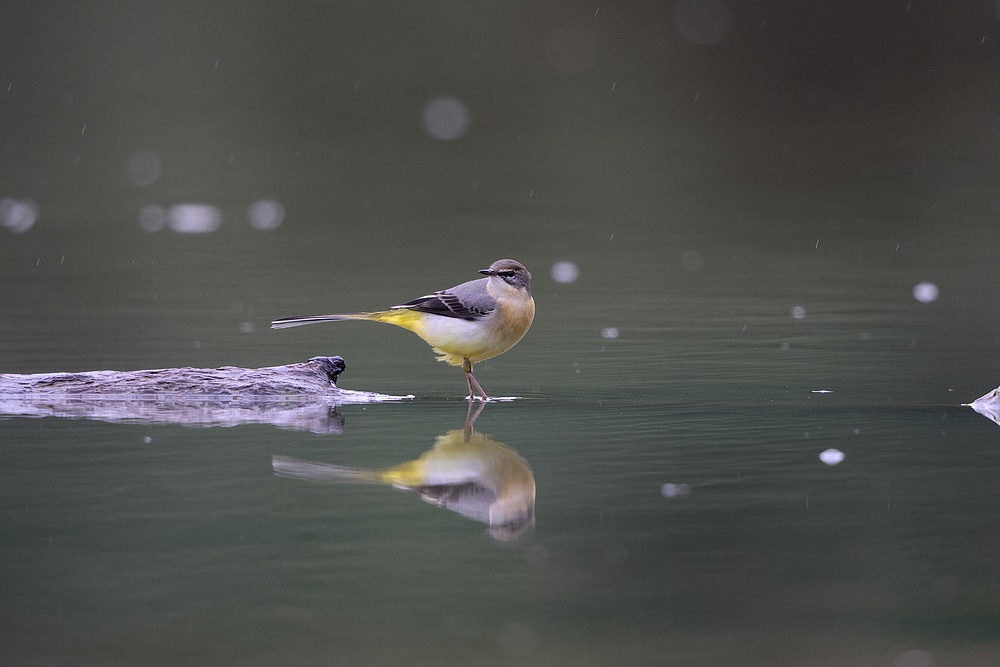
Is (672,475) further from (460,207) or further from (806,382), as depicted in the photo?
(460,207)

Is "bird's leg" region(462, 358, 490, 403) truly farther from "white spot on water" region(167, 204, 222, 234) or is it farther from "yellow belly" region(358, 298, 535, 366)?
"white spot on water" region(167, 204, 222, 234)

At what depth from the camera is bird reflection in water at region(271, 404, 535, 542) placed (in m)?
4.53

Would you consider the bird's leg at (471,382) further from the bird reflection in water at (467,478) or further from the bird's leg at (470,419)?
the bird reflection in water at (467,478)

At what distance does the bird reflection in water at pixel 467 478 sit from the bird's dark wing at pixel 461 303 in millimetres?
1108

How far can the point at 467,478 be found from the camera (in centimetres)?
498

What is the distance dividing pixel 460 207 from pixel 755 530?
12396 mm

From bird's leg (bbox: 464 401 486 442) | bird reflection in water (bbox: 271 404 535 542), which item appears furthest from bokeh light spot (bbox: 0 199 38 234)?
bird reflection in water (bbox: 271 404 535 542)

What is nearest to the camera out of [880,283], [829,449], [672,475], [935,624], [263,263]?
A: [935,624]

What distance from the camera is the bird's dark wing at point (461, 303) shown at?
21.8 ft

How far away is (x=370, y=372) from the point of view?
745 centimetres

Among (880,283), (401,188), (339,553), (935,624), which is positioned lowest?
(935,624)

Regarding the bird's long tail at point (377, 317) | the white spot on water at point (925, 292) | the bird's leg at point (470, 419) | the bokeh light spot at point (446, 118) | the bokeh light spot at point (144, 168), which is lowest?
the bird's leg at point (470, 419)

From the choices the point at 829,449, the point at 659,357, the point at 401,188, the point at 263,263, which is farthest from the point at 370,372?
the point at 401,188

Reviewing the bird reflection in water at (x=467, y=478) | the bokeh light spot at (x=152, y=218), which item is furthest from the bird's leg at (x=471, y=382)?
the bokeh light spot at (x=152, y=218)
